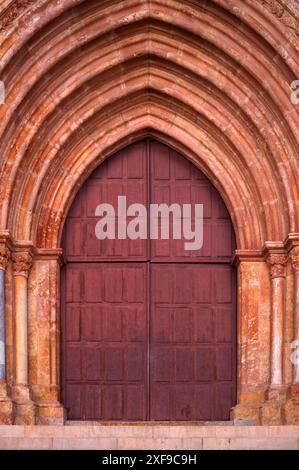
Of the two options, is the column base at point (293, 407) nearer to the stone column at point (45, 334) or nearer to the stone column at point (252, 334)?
the stone column at point (252, 334)

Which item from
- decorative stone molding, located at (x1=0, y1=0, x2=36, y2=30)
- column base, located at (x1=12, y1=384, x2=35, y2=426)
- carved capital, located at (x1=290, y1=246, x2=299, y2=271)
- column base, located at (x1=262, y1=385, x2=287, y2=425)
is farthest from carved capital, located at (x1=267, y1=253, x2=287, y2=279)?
decorative stone molding, located at (x1=0, y1=0, x2=36, y2=30)

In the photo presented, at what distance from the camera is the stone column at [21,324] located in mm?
18969

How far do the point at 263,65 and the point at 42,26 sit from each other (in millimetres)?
3343

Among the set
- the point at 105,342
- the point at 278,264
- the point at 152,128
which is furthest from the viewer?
the point at 152,128

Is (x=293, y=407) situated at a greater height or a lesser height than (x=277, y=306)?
lesser

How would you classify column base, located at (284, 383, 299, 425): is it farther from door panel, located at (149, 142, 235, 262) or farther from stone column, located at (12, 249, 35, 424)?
stone column, located at (12, 249, 35, 424)

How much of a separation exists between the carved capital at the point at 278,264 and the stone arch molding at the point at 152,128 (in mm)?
15

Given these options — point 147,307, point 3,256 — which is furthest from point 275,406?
point 3,256

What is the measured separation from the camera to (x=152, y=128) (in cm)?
2036

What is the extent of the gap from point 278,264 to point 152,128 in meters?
A: 2.99

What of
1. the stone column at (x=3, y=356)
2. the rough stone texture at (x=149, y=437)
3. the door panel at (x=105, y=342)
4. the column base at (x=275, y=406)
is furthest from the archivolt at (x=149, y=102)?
the rough stone texture at (x=149, y=437)

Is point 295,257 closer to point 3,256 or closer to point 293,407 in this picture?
point 293,407

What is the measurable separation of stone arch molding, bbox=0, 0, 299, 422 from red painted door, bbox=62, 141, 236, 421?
40cm

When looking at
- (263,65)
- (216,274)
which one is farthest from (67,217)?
(263,65)
